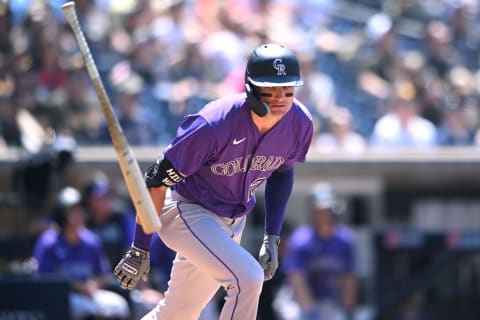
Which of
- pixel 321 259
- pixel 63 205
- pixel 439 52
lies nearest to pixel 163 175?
pixel 63 205

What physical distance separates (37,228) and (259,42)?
3323 mm

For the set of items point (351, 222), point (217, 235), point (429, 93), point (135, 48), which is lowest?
point (351, 222)

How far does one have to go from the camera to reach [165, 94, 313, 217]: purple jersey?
16.7 feet

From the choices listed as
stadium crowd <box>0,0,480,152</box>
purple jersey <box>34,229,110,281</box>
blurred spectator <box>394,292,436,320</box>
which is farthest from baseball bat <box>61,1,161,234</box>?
blurred spectator <box>394,292,436,320</box>

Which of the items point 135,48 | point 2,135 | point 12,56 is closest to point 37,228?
point 2,135

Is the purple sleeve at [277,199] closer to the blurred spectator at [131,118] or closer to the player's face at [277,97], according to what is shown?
the player's face at [277,97]

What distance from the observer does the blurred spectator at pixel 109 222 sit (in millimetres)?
8883

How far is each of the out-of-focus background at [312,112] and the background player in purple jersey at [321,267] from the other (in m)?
0.53

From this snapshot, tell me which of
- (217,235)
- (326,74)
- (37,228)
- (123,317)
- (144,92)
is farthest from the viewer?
Answer: (326,74)

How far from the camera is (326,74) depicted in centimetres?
1146

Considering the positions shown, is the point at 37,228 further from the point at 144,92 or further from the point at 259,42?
the point at 259,42

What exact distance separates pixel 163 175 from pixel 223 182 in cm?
36

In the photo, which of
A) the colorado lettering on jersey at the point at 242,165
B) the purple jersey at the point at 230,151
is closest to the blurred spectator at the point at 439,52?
the purple jersey at the point at 230,151

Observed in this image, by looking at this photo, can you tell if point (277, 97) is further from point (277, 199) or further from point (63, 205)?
point (63, 205)
